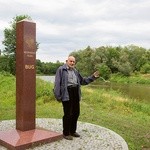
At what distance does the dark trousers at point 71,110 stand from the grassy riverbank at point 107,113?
1458 millimetres

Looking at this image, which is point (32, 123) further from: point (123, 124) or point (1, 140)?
point (123, 124)

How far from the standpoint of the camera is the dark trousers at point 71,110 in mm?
7871

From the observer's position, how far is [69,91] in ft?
25.7

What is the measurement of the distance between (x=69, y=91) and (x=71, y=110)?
48cm

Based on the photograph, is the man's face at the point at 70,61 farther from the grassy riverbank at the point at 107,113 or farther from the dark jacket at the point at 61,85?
the grassy riverbank at the point at 107,113

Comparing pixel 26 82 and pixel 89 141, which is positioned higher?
pixel 26 82

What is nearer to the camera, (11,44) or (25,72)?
(25,72)

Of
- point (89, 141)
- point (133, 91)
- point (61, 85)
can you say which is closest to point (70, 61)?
point (61, 85)

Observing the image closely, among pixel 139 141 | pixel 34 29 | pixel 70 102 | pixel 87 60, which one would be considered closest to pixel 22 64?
pixel 34 29

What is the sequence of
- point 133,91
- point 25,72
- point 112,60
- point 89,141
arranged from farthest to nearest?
point 112,60 < point 133,91 < point 25,72 < point 89,141

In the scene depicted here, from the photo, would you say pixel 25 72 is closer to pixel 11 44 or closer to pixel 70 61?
pixel 70 61

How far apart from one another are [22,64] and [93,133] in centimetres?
244

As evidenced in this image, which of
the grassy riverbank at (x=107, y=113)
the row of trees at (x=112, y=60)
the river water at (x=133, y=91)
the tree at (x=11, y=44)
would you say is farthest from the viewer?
the row of trees at (x=112, y=60)

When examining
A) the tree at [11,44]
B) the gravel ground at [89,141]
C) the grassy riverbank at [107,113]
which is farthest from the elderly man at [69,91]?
the tree at [11,44]
